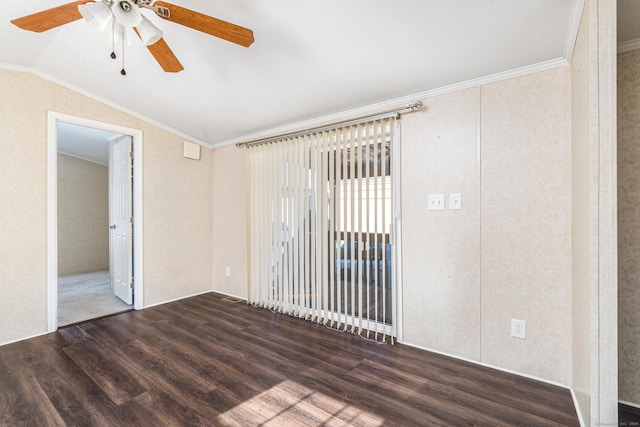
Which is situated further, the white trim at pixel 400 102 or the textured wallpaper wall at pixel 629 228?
the white trim at pixel 400 102

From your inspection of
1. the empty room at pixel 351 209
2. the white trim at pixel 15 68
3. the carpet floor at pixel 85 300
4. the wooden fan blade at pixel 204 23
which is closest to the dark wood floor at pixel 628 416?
the empty room at pixel 351 209

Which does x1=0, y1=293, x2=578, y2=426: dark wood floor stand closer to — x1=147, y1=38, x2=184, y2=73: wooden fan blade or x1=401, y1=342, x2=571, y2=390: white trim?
x1=401, y1=342, x2=571, y2=390: white trim

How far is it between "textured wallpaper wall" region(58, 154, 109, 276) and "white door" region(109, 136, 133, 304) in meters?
2.31

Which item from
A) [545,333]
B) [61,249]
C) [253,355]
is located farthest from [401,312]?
[61,249]

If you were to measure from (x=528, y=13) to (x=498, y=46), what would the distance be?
26 cm

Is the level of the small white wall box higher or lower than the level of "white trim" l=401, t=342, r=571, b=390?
higher

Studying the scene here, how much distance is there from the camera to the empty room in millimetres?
1631

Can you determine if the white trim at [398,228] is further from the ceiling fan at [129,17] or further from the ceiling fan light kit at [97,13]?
the ceiling fan light kit at [97,13]

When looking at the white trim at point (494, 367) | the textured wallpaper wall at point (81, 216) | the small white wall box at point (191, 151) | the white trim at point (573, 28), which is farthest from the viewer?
the textured wallpaper wall at point (81, 216)

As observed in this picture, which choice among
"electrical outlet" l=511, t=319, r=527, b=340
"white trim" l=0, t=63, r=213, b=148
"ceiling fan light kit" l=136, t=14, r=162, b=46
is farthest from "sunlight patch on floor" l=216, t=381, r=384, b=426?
"white trim" l=0, t=63, r=213, b=148

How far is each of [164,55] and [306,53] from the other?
96cm

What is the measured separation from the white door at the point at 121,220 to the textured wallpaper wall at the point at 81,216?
7.59ft

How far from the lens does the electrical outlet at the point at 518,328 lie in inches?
80.7

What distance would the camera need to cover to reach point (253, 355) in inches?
94.9
